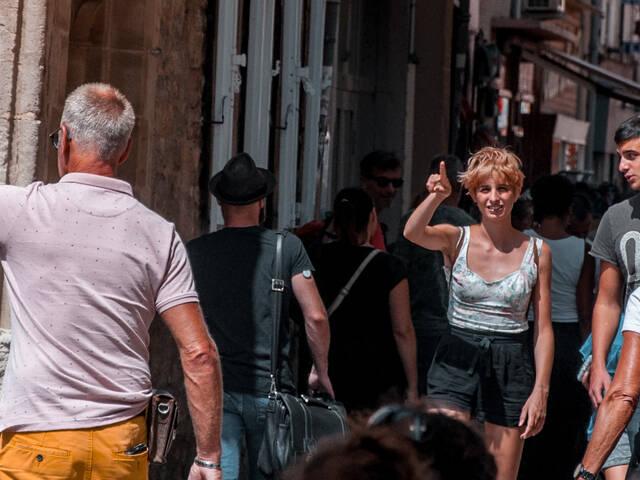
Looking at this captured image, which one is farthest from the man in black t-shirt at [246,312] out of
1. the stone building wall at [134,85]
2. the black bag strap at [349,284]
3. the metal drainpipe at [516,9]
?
the metal drainpipe at [516,9]

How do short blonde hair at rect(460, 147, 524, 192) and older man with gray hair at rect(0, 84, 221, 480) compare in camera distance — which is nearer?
older man with gray hair at rect(0, 84, 221, 480)

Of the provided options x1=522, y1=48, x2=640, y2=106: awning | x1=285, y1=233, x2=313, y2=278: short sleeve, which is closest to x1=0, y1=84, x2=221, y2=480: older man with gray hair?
x1=285, y1=233, x2=313, y2=278: short sleeve

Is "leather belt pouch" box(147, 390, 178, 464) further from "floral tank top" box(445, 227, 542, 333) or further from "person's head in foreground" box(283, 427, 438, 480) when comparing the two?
"floral tank top" box(445, 227, 542, 333)

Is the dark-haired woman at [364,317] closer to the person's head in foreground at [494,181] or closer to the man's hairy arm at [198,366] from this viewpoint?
the person's head in foreground at [494,181]

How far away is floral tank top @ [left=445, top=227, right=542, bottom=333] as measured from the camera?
6.61 meters

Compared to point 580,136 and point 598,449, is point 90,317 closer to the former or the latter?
point 598,449

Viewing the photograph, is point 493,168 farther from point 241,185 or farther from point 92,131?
point 92,131

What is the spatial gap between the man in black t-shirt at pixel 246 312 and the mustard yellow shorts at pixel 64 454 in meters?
1.72

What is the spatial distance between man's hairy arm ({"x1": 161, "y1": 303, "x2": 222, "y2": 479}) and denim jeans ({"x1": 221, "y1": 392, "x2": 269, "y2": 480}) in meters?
1.54

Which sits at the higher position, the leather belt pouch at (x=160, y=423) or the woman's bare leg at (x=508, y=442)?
the leather belt pouch at (x=160, y=423)

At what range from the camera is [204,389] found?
14.5 ft

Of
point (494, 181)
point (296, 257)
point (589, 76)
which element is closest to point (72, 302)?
point (296, 257)

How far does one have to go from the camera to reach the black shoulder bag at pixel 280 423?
233 inches

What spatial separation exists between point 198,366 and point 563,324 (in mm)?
4228
